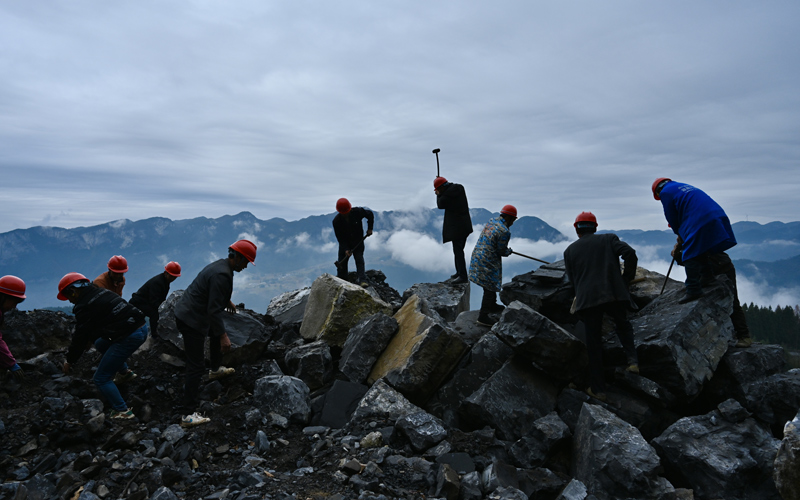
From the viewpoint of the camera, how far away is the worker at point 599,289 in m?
6.88

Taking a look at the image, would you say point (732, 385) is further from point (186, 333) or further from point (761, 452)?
point (186, 333)

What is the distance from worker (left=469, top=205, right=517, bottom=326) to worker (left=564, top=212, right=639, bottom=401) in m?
2.19

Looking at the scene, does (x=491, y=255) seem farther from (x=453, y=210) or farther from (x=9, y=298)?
(x=9, y=298)

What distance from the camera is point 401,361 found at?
804cm

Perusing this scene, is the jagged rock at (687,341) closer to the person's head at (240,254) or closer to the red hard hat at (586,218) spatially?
the red hard hat at (586,218)

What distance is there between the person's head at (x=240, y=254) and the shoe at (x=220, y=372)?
2.26m

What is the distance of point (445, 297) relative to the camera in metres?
12.5

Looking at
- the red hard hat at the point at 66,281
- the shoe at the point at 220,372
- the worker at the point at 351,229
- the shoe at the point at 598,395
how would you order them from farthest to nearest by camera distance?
the worker at the point at 351,229
the shoe at the point at 220,372
the shoe at the point at 598,395
the red hard hat at the point at 66,281

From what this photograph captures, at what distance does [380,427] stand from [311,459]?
1.11 meters

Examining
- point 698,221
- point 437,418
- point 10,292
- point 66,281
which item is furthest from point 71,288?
point 698,221

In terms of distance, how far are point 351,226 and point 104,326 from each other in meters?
7.35

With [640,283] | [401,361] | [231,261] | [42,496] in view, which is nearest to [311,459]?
[401,361]

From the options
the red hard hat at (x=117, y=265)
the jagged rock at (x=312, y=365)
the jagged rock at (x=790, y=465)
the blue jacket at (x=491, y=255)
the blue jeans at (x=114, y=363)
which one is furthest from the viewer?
the blue jacket at (x=491, y=255)

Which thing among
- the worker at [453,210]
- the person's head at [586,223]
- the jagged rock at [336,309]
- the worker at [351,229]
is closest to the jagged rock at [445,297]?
the worker at [453,210]
